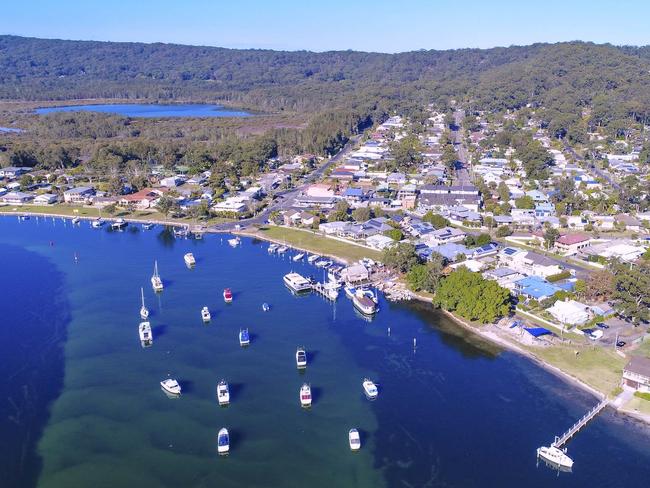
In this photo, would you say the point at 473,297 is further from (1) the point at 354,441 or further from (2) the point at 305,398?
(1) the point at 354,441

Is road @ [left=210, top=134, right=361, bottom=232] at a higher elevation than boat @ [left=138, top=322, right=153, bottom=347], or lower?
higher

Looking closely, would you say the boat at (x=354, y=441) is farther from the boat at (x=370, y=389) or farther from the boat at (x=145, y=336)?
the boat at (x=145, y=336)

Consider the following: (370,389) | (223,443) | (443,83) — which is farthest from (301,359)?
(443,83)

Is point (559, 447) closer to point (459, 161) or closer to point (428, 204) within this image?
point (428, 204)

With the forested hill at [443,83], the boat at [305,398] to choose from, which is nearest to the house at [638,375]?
the boat at [305,398]

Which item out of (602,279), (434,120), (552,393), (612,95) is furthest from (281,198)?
(612,95)

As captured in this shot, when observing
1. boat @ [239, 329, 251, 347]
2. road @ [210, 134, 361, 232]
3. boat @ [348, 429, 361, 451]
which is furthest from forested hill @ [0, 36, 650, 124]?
boat @ [348, 429, 361, 451]

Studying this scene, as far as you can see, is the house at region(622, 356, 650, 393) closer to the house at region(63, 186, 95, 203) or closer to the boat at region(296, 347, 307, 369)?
the boat at region(296, 347, 307, 369)
